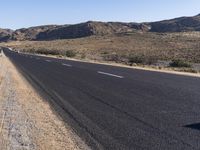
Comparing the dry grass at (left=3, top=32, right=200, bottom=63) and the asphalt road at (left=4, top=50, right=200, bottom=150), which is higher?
the asphalt road at (left=4, top=50, right=200, bottom=150)

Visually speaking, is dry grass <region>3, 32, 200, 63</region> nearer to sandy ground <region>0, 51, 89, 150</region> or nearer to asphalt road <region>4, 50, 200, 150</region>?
asphalt road <region>4, 50, 200, 150</region>

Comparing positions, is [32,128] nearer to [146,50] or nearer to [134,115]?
[134,115]

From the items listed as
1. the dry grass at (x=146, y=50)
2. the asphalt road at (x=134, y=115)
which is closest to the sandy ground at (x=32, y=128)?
the asphalt road at (x=134, y=115)

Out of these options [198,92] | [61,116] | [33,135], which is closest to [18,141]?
[33,135]

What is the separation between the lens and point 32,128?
8938mm

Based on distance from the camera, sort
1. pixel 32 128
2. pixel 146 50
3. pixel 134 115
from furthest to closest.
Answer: pixel 146 50, pixel 134 115, pixel 32 128

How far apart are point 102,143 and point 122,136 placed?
0.51 metres

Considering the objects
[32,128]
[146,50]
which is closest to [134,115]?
[32,128]

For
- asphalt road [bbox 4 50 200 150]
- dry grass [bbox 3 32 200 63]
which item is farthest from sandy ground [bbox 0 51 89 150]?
dry grass [bbox 3 32 200 63]

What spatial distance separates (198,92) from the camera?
12984mm

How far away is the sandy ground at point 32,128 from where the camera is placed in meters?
7.43

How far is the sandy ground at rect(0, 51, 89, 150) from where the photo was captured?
292 inches

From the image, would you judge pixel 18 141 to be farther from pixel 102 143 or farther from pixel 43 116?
pixel 43 116

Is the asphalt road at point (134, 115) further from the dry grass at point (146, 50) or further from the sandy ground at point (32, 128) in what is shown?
the dry grass at point (146, 50)
